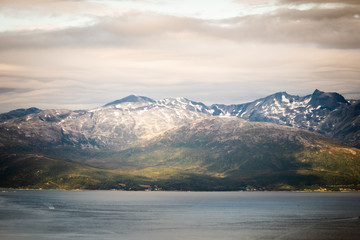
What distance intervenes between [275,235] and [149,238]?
192 ft

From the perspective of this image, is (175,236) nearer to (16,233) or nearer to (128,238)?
(128,238)

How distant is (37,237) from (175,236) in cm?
6216

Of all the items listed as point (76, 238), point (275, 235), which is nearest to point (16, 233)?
point (76, 238)

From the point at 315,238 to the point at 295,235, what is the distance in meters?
10.6

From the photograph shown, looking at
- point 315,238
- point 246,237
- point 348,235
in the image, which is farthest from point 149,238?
point 348,235

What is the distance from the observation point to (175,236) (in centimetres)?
19438

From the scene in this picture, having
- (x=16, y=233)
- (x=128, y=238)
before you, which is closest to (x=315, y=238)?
(x=128, y=238)

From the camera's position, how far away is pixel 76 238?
187 m

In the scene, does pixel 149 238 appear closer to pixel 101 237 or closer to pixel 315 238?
pixel 101 237

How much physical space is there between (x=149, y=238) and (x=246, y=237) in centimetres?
4406

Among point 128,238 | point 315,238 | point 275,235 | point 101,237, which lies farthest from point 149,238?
point 315,238

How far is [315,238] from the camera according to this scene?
187m

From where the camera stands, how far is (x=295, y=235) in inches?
7677

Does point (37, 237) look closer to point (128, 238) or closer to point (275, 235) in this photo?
point (128, 238)
